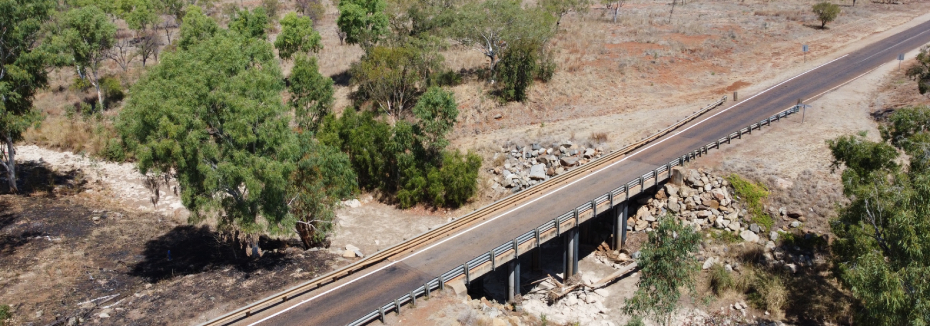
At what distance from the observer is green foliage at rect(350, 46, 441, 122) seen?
185 ft

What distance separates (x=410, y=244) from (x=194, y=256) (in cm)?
1321

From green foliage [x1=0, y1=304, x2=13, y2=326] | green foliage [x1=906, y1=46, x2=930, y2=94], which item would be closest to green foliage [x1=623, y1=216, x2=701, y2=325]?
green foliage [x1=0, y1=304, x2=13, y2=326]

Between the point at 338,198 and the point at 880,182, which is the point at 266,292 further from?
the point at 880,182

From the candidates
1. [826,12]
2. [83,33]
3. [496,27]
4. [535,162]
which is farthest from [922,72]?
[83,33]

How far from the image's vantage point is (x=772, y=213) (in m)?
39.6

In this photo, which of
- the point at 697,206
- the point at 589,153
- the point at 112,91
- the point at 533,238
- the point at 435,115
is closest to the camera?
the point at 533,238

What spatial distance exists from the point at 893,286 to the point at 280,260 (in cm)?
2786

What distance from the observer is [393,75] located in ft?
185

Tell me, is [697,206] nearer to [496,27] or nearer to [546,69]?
[546,69]

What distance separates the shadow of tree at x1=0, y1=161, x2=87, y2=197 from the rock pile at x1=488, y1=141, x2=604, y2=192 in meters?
32.4

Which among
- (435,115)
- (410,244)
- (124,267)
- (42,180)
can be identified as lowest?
(124,267)

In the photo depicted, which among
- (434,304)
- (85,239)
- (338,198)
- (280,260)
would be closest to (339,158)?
(338,198)

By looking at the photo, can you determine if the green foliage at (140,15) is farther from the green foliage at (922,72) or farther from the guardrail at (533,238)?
the green foliage at (922,72)

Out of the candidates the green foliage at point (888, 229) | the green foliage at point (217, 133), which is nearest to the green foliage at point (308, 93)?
the green foliage at point (217, 133)
